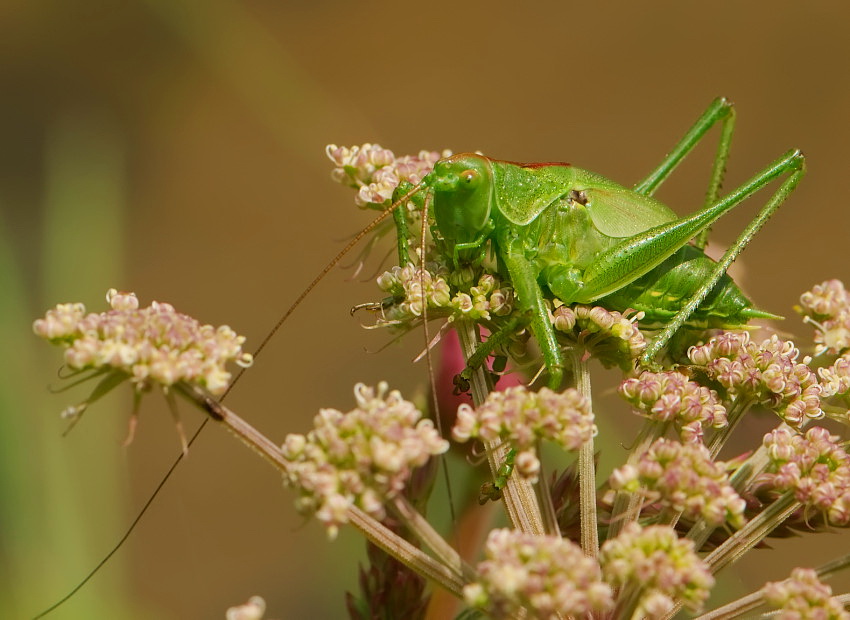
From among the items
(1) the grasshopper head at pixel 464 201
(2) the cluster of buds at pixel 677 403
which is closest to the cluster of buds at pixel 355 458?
(2) the cluster of buds at pixel 677 403

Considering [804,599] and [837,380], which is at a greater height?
[837,380]

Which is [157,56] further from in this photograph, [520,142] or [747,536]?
[747,536]

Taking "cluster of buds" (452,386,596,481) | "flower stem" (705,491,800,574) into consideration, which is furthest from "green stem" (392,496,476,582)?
"flower stem" (705,491,800,574)

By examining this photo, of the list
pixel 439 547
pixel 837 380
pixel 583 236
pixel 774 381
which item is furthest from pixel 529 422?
pixel 583 236

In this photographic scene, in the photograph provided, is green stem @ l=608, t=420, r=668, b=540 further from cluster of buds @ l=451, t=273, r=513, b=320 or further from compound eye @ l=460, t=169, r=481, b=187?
compound eye @ l=460, t=169, r=481, b=187

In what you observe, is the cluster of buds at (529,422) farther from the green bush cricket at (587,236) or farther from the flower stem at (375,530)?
the green bush cricket at (587,236)

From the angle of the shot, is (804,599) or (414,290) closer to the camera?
(804,599)

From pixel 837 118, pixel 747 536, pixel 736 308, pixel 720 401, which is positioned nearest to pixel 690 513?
pixel 747 536

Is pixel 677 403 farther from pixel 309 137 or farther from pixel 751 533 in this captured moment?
pixel 309 137
